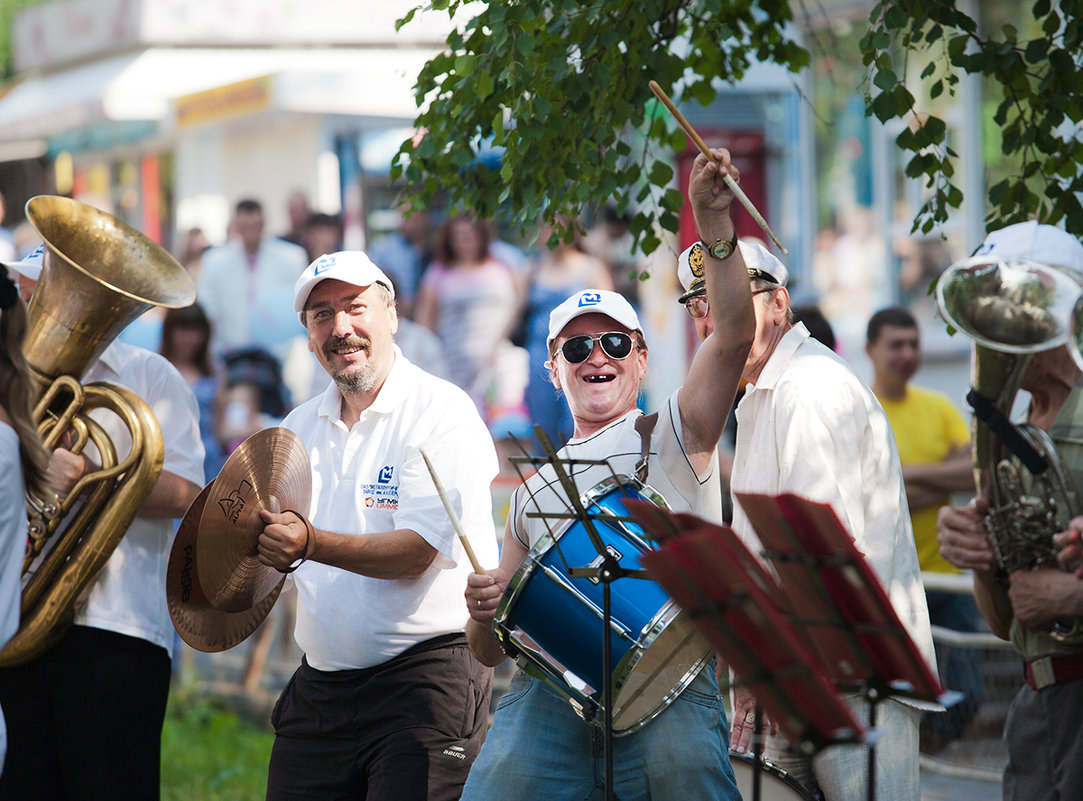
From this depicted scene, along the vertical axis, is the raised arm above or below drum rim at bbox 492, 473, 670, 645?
above

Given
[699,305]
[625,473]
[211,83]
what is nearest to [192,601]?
[625,473]

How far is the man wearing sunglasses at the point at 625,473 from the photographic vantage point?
11.6ft

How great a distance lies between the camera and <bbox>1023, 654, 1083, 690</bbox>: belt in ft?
11.4

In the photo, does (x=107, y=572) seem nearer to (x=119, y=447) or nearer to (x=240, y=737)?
(x=119, y=447)

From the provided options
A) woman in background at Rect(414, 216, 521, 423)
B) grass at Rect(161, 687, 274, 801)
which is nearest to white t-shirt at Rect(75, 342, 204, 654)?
grass at Rect(161, 687, 274, 801)

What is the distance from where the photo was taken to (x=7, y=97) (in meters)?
18.5

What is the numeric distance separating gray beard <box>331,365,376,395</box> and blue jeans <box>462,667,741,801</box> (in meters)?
1.10

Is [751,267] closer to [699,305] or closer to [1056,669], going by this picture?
[699,305]

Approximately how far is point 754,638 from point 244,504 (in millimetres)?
1925

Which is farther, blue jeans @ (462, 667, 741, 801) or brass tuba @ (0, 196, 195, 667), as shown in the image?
brass tuba @ (0, 196, 195, 667)

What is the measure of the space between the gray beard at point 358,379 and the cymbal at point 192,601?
590 mm

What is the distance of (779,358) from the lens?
397 centimetres

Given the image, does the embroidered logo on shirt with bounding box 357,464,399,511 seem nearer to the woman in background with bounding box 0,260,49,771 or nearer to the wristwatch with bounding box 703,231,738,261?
the woman in background with bounding box 0,260,49,771

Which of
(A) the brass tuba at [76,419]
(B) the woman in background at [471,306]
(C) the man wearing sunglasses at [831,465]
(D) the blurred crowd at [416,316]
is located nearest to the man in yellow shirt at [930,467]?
(C) the man wearing sunglasses at [831,465]
